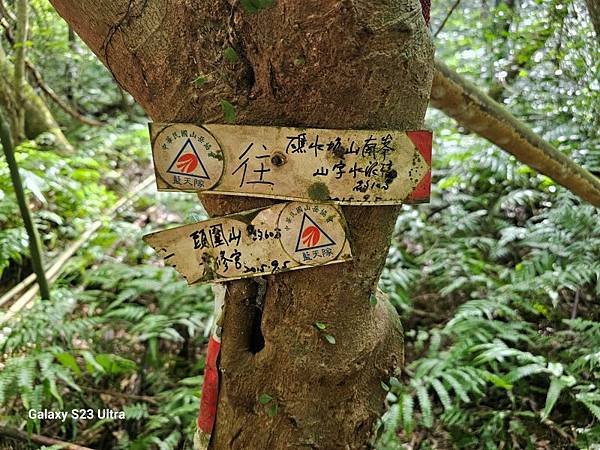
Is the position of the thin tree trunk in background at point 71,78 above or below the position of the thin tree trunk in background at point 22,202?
above

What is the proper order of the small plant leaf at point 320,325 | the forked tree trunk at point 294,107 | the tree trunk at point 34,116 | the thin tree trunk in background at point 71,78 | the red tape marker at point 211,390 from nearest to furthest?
the forked tree trunk at point 294,107, the small plant leaf at point 320,325, the red tape marker at point 211,390, the tree trunk at point 34,116, the thin tree trunk in background at point 71,78

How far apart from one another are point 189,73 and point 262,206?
29 cm

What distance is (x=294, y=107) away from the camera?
0.95 m

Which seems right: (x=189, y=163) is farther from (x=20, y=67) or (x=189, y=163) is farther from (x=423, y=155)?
(x=20, y=67)

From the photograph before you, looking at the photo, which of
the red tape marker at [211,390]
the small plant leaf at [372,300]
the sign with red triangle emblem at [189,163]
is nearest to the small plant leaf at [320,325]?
the small plant leaf at [372,300]

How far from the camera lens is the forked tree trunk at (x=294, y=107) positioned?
903 millimetres

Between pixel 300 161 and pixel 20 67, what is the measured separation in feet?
12.0

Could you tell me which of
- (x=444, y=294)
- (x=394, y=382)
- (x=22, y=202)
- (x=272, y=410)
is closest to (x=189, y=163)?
(x=272, y=410)

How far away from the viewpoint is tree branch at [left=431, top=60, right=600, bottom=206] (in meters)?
1.72

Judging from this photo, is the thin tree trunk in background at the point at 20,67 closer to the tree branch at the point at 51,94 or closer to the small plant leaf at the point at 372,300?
the tree branch at the point at 51,94

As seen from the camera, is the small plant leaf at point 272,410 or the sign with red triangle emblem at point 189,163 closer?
the sign with red triangle emblem at point 189,163

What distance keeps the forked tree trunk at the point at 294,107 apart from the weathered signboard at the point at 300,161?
1.3 inches

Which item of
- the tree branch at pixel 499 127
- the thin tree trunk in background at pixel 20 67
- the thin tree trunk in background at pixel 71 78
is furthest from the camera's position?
the thin tree trunk in background at pixel 71 78

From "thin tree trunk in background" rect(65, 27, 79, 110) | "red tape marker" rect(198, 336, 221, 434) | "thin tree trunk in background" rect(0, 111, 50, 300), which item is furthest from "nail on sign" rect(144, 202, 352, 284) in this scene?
"thin tree trunk in background" rect(65, 27, 79, 110)
